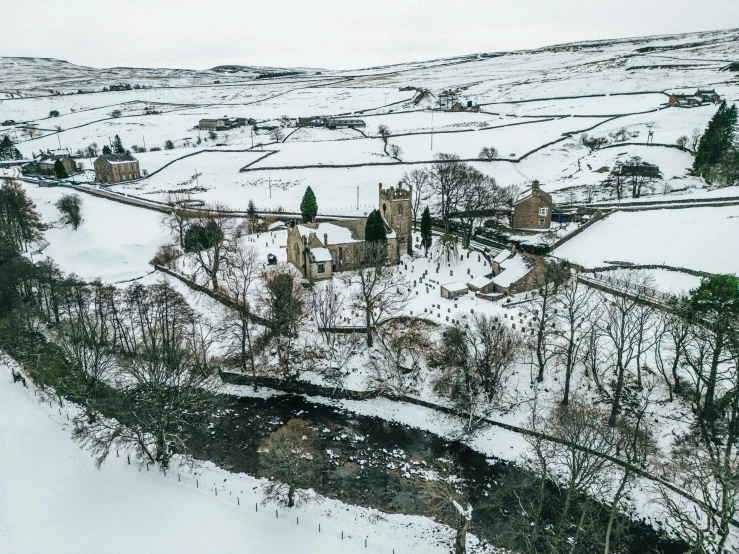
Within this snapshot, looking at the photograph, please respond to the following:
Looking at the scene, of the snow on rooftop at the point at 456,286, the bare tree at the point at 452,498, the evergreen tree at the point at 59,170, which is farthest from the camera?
the evergreen tree at the point at 59,170

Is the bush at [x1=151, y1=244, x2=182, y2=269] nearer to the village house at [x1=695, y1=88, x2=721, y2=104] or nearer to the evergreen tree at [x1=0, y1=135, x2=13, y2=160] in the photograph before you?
the evergreen tree at [x1=0, y1=135, x2=13, y2=160]

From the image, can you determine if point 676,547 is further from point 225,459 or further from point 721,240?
point 721,240

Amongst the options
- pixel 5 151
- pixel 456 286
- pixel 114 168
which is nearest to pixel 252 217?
pixel 456 286

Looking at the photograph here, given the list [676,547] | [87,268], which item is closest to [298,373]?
[676,547]

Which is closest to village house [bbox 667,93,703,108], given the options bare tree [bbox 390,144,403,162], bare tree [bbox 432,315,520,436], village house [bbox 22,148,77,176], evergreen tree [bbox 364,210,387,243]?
bare tree [bbox 390,144,403,162]

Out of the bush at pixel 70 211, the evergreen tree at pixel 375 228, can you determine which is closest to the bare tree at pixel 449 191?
the evergreen tree at pixel 375 228

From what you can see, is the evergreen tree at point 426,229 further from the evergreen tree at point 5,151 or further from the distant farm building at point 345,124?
the evergreen tree at point 5,151
